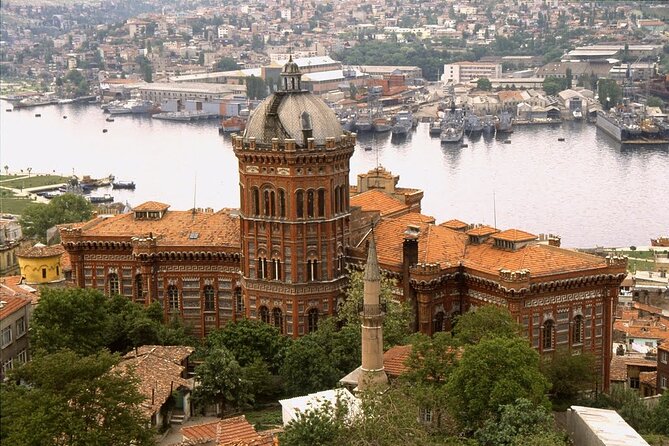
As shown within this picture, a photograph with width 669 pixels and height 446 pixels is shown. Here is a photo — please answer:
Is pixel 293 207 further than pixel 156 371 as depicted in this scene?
Yes

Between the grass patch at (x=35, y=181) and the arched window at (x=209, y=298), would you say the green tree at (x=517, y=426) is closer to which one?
the arched window at (x=209, y=298)

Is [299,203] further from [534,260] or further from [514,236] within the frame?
[534,260]

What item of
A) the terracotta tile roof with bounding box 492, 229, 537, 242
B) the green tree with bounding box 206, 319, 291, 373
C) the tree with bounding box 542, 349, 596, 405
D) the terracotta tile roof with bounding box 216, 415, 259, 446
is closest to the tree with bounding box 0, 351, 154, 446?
the terracotta tile roof with bounding box 216, 415, 259, 446

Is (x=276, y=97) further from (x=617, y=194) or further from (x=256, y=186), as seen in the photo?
(x=617, y=194)

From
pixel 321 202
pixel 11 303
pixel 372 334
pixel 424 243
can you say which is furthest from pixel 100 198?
pixel 372 334

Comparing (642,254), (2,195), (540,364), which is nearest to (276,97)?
(540,364)

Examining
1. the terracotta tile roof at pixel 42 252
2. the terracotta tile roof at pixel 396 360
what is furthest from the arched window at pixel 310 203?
the terracotta tile roof at pixel 42 252

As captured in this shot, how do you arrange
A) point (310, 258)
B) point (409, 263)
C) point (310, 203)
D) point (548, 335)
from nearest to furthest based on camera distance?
point (548, 335), point (409, 263), point (310, 203), point (310, 258)

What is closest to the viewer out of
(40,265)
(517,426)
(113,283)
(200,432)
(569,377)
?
(517,426)
